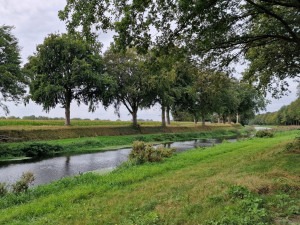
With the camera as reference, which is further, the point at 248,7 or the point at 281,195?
the point at 248,7

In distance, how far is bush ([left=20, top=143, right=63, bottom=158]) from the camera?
28.2 meters

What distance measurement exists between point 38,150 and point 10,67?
9.44 m

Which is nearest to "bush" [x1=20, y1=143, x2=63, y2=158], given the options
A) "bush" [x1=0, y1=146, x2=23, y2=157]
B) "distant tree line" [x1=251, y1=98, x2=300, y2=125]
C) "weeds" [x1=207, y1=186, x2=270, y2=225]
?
"bush" [x1=0, y1=146, x2=23, y2=157]

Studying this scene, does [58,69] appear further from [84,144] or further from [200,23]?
[200,23]

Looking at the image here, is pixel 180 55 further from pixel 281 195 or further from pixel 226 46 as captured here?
pixel 281 195

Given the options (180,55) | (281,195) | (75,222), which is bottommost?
(75,222)

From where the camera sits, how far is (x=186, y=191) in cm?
929

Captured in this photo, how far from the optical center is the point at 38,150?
28734 millimetres

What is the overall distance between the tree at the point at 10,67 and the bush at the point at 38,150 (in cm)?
722

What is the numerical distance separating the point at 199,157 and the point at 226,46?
25.5ft

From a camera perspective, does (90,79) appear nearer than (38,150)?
No

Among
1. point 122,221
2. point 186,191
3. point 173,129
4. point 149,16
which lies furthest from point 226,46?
point 173,129

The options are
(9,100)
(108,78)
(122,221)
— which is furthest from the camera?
(108,78)

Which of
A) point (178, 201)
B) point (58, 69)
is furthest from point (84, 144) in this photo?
point (178, 201)
